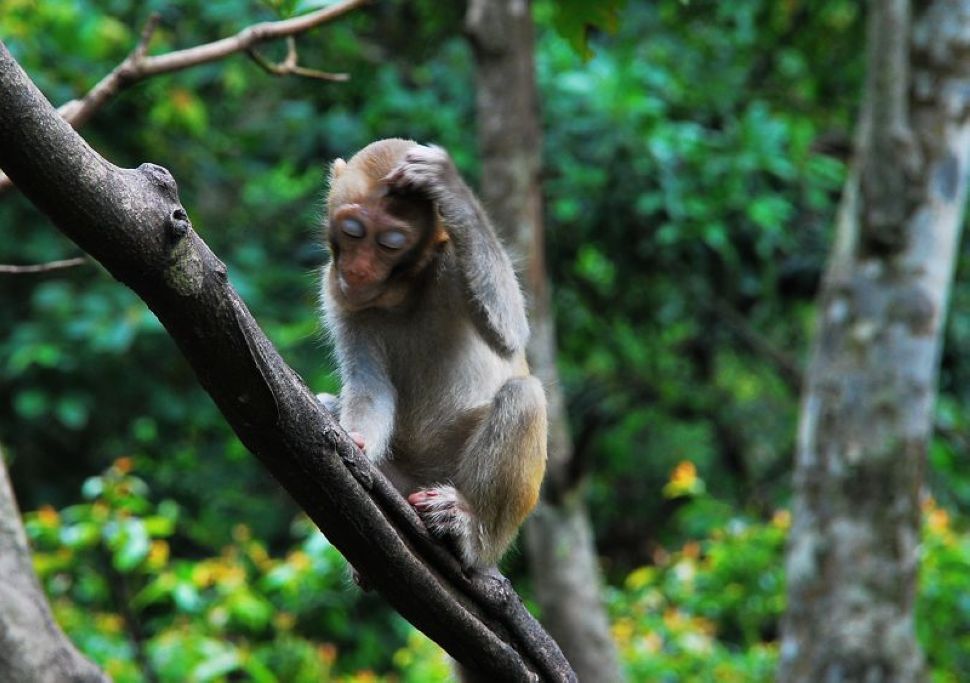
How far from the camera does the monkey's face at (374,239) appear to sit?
11.1ft

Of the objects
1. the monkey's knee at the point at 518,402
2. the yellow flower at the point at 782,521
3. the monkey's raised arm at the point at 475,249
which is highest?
the monkey's raised arm at the point at 475,249

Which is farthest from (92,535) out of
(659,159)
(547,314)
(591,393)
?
(591,393)

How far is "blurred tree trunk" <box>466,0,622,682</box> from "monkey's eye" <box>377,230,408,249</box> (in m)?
3.45

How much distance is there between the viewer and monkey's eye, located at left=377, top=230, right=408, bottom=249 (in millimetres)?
3400

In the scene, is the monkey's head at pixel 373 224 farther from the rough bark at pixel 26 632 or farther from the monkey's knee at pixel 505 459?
the rough bark at pixel 26 632

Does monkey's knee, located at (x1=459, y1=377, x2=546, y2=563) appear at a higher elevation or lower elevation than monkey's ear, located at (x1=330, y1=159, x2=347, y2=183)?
lower

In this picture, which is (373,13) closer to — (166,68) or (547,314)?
(547,314)

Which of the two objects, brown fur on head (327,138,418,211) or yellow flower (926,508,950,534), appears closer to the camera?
brown fur on head (327,138,418,211)

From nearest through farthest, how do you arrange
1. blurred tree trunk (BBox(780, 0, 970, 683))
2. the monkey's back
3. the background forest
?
the monkey's back → blurred tree trunk (BBox(780, 0, 970, 683)) → the background forest

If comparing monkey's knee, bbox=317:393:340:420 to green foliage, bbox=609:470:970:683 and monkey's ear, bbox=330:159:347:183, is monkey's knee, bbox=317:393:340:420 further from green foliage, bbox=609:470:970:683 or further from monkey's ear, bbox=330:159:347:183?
green foliage, bbox=609:470:970:683

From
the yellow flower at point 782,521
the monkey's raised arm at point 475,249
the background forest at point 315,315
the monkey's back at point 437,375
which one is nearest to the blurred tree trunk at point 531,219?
the background forest at point 315,315

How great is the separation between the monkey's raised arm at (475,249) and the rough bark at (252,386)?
0.78 m

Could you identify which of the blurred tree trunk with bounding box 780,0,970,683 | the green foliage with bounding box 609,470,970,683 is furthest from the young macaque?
the green foliage with bounding box 609,470,970,683

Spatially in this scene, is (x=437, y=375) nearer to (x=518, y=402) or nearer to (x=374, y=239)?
(x=518, y=402)
